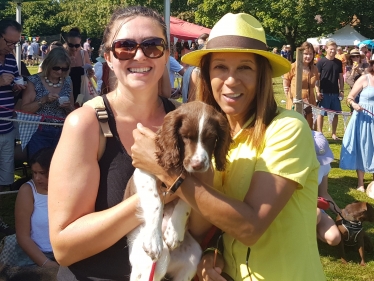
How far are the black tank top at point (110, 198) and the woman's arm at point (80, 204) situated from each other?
0.21 feet

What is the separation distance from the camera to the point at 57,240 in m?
2.11

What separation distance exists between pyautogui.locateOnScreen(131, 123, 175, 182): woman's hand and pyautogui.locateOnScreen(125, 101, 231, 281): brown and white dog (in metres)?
0.03

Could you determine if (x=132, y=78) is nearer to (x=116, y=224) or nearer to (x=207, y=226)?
(x=116, y=224)

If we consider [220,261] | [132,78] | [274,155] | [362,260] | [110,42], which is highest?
[110,42]

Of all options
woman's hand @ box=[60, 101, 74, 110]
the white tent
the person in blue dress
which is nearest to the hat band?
woman's hand @ box=[60, 101, 74, 110]

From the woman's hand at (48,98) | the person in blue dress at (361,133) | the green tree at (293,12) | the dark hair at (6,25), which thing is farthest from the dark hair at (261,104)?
the green tree at (293,12)

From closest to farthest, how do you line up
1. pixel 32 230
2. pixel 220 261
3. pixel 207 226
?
pixel 220 261 < pixel 207 226 < pixel 32 230

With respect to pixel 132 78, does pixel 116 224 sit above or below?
below

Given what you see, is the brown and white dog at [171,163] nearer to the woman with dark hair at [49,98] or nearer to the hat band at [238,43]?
the hat band at [238,43]

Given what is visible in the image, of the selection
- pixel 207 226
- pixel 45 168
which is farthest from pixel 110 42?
pixel 45 168

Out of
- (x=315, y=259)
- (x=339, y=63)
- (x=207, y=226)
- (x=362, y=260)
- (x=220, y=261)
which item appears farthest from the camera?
(x=339, y=63)

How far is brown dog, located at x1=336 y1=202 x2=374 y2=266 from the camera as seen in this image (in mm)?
6062

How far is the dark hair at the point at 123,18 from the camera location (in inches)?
91.7

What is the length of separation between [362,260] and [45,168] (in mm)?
4046
